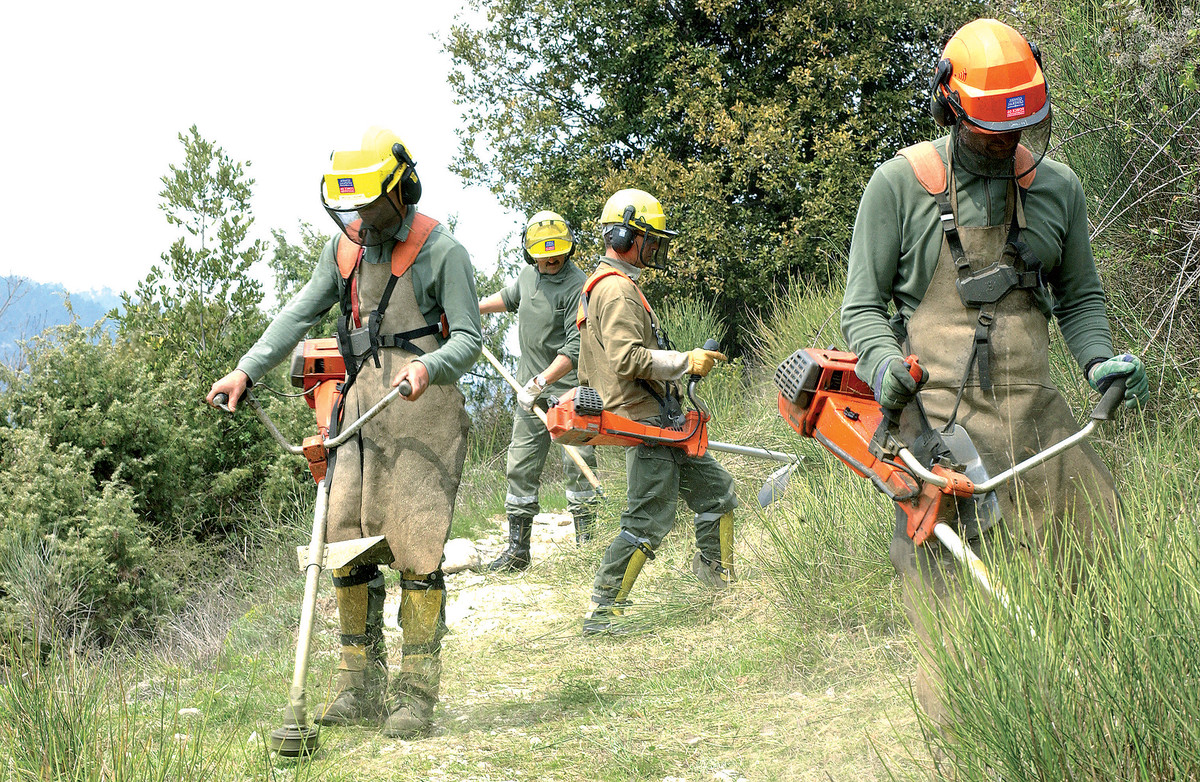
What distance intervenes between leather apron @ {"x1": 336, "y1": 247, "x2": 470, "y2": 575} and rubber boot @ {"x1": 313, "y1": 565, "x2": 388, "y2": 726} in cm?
19

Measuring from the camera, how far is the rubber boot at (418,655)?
417cm

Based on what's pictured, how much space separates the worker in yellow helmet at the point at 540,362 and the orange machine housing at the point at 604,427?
1684 millimetres

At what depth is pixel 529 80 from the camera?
13148 millimetres

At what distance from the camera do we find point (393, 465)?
4.20 meters

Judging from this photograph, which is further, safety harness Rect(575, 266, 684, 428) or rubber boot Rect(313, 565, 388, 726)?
safety harness Rect(575, 266, 684, 428)

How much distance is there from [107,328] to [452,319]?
6.40m

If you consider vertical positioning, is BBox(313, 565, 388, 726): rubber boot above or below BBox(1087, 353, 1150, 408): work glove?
below

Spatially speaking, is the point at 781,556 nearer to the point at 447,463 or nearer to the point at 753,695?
the point at 753,695

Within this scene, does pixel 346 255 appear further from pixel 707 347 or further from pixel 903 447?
pixel 903 447

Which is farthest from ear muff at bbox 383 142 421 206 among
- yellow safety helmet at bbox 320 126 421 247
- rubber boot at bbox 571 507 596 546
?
rubber boot at bbox 571 507 596 546

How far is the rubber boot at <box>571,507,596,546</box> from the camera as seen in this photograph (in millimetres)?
7602

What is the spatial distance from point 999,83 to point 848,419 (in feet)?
3.65

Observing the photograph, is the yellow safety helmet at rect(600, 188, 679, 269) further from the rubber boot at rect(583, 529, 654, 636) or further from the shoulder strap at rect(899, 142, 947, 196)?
the shoulder strap at rect(899, 142, 947, 196)

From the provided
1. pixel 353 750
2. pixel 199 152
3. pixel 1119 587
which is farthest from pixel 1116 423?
pixel 199 152
